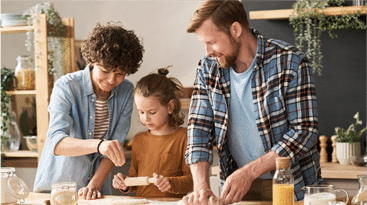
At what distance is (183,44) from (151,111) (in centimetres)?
192

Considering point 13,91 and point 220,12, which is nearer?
point 220,12

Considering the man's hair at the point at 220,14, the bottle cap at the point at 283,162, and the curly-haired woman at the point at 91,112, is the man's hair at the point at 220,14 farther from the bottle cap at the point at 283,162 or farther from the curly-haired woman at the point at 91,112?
the bottle cap at the point at 283,162

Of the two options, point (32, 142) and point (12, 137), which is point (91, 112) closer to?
point (32, 142)

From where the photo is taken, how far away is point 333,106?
9.91 feet

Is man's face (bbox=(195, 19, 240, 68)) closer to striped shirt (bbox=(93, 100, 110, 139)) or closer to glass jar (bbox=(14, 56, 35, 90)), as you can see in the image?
striped shirt (bbox=(93, 100, 110, 139))

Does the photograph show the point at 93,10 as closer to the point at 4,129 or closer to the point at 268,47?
the point at 4,129

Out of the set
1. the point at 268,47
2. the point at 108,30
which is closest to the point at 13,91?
the point at 108,30

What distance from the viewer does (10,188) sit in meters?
1.45

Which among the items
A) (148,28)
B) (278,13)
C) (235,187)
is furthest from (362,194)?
(148,28)

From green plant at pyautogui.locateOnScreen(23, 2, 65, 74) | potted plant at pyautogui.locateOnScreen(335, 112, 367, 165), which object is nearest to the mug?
potted plant at pyautogui.locateOnScreen(335, 112, 367, 165)

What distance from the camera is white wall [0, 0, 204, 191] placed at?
148 inches

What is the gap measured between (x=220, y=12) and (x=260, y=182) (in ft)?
2.30

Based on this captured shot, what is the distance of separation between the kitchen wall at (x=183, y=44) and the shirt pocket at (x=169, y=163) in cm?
153

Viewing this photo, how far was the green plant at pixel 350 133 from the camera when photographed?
9.21 feet
